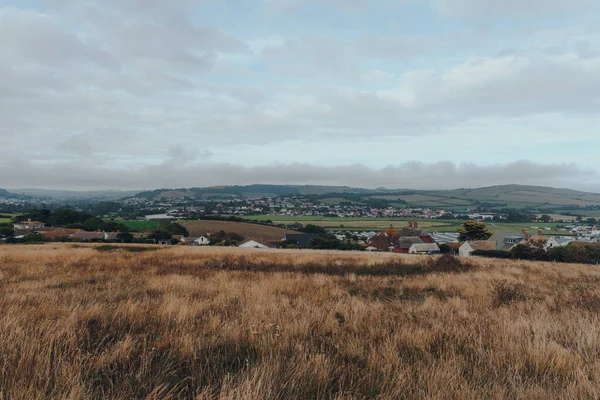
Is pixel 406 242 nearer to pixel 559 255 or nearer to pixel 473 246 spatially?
pixel 473 246

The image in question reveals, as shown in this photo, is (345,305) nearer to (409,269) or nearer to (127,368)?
(127,368)

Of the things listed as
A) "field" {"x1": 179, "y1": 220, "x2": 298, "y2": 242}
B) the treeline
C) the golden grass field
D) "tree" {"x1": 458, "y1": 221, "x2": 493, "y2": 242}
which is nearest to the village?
"tree" {"x1": 458, "y1": 221, "x2": 493, "y2": 242}

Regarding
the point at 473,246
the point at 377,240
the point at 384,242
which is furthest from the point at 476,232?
the point at 377,240

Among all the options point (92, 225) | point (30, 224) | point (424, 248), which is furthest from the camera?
point (92, 225)

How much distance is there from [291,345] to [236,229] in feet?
279

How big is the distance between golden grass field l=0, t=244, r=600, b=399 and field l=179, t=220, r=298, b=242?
68959 millimetres

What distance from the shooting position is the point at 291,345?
151 inches

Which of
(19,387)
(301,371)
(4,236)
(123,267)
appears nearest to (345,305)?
(301,371)

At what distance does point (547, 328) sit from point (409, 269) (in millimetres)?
8374

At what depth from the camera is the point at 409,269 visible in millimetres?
12977

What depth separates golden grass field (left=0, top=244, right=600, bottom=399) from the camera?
279cm

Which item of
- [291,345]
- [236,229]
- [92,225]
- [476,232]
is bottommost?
[236,229]

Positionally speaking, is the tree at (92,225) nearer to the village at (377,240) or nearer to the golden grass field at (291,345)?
the village at (377,240)

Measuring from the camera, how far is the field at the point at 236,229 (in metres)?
79.4
